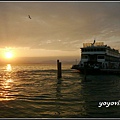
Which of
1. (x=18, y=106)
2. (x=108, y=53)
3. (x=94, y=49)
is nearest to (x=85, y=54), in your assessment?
(x=94, y=49)

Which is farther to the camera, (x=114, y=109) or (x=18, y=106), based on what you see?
(x=18, y=106)

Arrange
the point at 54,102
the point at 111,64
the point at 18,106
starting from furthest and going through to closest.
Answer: the point at 111,64 → the point at 54,102 → the point at 18,106

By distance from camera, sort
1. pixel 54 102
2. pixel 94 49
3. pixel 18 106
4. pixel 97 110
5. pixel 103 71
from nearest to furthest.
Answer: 1. pixel 97 110
2. pixel 18 106
3. pixel 54 102
4. pixel 103 71
5. pixel 94 49

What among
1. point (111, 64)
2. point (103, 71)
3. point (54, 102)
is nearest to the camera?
point (54, 102)

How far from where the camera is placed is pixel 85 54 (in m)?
64.6

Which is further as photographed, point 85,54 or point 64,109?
point 85,54

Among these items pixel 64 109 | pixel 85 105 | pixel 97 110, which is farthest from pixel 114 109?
→ pixel 64 109

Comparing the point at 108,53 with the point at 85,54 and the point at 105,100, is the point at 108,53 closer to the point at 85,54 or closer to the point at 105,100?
the point at 85,54

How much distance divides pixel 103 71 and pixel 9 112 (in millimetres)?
42723

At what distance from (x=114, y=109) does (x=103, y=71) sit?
130 ft

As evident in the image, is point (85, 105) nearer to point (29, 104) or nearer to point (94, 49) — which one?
point (29, 104)

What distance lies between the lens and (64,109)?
15922mm

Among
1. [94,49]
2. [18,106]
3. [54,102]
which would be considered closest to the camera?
[18,106]

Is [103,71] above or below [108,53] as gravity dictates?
below
